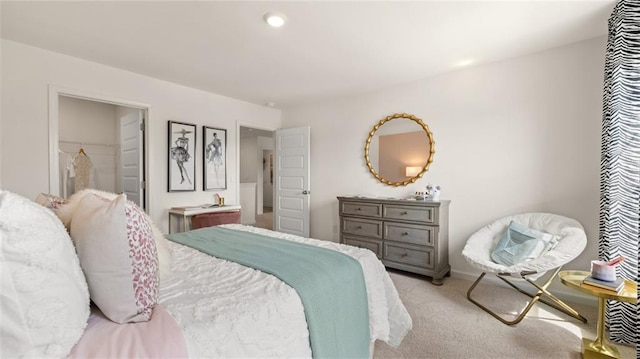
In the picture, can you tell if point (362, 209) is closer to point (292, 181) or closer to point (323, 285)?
point (292, 181)

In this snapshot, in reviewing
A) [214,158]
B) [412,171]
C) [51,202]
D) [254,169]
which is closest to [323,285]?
[51,202]

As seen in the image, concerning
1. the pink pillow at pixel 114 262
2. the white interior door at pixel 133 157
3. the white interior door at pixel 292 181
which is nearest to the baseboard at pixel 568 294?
the white interior door at pixel 292 181

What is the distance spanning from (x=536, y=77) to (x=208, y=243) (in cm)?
357

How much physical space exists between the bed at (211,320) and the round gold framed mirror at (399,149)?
230cm

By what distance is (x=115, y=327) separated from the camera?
0.90 metres

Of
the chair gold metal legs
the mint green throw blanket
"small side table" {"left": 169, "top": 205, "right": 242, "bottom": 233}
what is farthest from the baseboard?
"small side table" {"left": 169, "top": 205, "right": 242, "bottom": 233}

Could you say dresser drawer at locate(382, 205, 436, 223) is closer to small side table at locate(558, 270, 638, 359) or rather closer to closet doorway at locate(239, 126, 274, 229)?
small side table at locate(558, 270, 638, 359)

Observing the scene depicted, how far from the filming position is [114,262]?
93cm

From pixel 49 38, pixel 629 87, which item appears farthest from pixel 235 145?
pixel 629 87

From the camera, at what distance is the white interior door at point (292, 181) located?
4.54 metres

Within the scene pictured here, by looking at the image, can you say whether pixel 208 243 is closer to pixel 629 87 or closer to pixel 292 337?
pixel 292 337

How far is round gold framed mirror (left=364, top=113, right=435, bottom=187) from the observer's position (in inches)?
140

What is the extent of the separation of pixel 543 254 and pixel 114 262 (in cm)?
290

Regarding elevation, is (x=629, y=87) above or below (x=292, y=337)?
above
